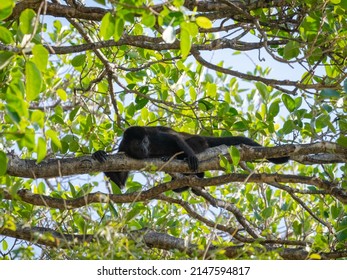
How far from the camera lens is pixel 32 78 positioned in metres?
2.80

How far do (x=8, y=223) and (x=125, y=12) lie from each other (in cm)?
115

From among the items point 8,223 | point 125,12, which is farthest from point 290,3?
point 8,223

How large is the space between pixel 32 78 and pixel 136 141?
10.9ft

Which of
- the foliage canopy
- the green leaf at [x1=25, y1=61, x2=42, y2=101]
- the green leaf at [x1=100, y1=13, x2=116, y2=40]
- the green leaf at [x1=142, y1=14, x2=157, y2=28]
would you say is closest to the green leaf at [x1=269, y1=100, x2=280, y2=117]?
the foliage canopy

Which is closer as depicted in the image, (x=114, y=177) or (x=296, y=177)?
(x=296, y=177)

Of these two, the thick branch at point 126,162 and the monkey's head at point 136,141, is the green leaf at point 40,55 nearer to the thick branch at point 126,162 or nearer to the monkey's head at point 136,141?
the thick branch at point 126,162

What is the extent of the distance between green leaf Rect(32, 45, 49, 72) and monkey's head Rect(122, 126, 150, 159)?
2893 millimetres

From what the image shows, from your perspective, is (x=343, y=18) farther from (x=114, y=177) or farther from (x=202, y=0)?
Result: (x=114, y=177)

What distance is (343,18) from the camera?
15.6 ft

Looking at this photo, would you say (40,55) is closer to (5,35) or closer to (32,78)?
(32,78)

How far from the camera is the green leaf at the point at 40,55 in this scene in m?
2.77

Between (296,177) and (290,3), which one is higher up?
(290,3)

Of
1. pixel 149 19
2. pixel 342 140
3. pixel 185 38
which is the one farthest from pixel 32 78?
pixel 342 140

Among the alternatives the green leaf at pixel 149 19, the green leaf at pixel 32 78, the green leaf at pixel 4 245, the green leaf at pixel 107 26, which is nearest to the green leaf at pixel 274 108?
the green leaf at pixel 107 26
